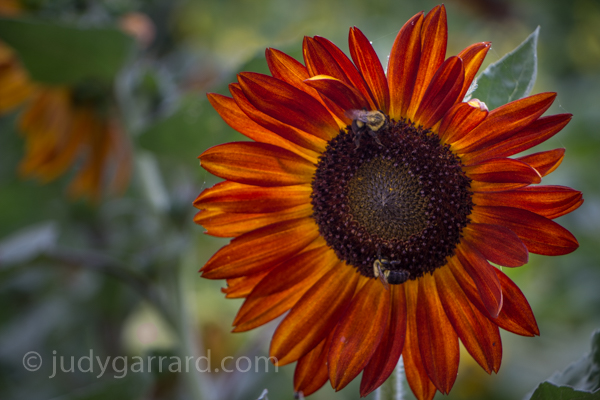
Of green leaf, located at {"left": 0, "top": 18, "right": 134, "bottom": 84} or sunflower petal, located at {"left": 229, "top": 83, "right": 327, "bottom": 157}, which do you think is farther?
green leaf, located at {"left": 0, "top": 18, "right": 134, "bottom": 84}

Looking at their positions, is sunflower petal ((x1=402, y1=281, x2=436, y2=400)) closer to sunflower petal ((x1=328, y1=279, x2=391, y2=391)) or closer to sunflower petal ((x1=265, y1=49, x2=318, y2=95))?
sunflower petal ((x1=328, y1=279, x2=391, y2=391))

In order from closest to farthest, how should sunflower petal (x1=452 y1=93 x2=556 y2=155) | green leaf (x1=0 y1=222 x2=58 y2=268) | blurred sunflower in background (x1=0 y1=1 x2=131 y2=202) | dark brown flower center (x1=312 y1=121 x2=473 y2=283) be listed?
sunflower petal (x1=452 y1=93 x2=556 y2=155) → dark brown flower center (x1=312 y1=121 x2=473 y2=283) → green leaf (x1=0 y1=222 x2=58 y2=268) → blurred sunflower in background (x1=0 y1=1 x2=131 y2=202)

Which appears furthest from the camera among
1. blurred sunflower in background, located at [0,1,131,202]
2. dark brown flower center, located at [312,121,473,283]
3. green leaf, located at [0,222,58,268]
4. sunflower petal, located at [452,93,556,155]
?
blurred sunflower in background, located at [0,1,131,202]

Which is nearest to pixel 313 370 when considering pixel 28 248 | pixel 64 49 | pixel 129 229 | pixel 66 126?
pixel 28 248

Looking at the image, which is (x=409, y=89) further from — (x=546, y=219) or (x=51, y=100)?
(x=51, y=100)

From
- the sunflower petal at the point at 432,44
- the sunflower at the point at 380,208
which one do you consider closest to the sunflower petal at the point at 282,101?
the sunflower at the point at 380,208

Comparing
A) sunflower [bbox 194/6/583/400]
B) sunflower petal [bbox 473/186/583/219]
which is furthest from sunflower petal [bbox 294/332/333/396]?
sunflower petal [bbox 473/186/583/219]
